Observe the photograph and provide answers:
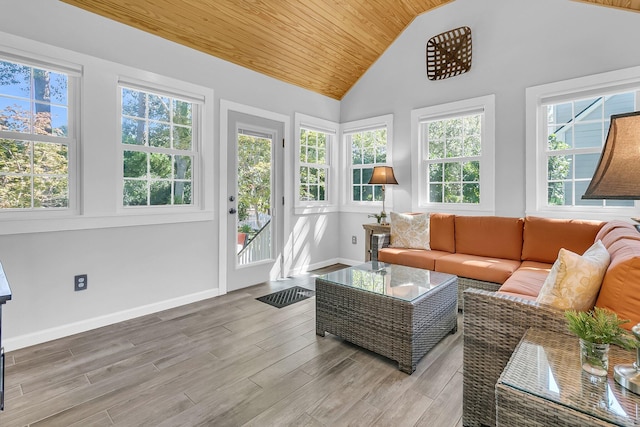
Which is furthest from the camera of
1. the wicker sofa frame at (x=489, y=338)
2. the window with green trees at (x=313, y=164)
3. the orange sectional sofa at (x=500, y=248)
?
the window with green trees at (x=313, y=164)

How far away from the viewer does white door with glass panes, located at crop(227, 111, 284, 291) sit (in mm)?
3729

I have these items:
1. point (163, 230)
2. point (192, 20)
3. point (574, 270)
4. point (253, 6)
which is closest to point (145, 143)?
point (163, 230)

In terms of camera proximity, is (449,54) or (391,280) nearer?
(391,280)

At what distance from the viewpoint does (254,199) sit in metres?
4.04

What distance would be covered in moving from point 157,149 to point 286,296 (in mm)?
2019

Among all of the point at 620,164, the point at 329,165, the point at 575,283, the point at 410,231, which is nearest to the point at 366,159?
the point at 329,165

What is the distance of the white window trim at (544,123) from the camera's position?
2.92m

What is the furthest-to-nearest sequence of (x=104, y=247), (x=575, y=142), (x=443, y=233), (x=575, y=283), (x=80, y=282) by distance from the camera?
(x=443, y=233) → (x=575, y=142) → (x=104, y=247) → (x=80, y=282) → (x=575, y=283)

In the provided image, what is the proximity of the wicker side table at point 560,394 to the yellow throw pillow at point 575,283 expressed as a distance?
21cm

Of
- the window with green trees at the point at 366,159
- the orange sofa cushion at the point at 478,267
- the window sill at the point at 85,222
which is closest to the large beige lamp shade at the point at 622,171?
the orange sofa cushion at the point at 478,267

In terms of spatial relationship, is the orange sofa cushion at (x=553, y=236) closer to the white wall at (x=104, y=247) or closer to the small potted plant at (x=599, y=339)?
the small potted plant at (x=599, y=339)

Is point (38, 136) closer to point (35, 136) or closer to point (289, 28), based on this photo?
point (35, 136)

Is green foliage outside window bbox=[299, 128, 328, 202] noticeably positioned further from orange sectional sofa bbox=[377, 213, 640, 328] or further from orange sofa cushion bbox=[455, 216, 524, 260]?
orange sofa cushion bbox=[455, 216, 524, 260]

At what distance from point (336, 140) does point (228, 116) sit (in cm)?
193
